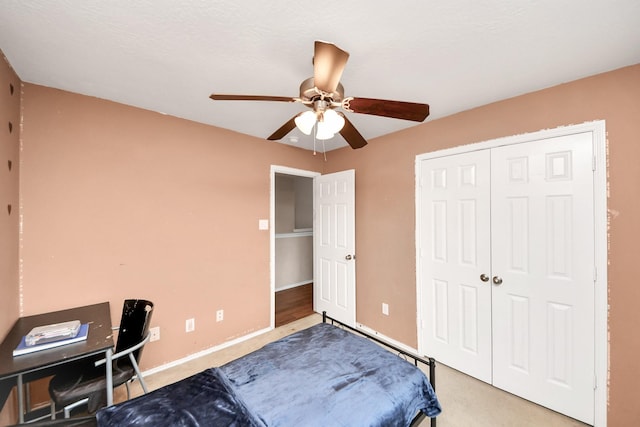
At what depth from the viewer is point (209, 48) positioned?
1.39 meters

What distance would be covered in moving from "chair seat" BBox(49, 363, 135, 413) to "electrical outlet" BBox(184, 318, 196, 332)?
2.51 feet

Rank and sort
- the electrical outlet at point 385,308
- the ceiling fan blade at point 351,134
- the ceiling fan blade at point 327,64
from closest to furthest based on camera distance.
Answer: the ceiling fan blade at point 327,64
the ceiling fan blade at point 351,134
the electrical outlet at point 385,308

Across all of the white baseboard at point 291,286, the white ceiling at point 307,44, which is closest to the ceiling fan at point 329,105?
the white ceiling at point 307,44

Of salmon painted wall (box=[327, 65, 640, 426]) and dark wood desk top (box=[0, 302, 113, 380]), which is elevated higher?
salmon painted wall (box=[327, 65, 640, 426])

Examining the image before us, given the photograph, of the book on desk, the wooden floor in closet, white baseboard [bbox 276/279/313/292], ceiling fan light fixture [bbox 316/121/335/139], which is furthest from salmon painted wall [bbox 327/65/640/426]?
the book on desk

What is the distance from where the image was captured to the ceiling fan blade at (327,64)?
3.19 feet

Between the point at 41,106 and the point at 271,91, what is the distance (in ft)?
5.46

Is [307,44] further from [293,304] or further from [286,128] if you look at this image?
[293,304]

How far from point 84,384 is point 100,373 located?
123 millimetres

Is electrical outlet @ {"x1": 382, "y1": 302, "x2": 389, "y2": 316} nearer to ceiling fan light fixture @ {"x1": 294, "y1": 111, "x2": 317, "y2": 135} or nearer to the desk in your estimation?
ceiling fan light fixture @ {"x1": 294, "y1": 111, "x2": 317, "y2": 135}

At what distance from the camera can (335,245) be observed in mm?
3305

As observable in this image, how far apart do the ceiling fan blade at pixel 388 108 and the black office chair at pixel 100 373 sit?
187 cm

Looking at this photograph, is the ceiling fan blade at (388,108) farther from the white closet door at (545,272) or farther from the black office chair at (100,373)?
the black office chair at (100,373)

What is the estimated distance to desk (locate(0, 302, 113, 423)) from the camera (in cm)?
121
